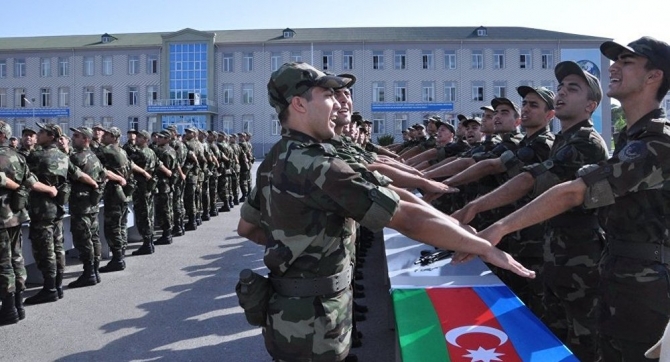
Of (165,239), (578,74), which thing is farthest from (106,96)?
(578,74)

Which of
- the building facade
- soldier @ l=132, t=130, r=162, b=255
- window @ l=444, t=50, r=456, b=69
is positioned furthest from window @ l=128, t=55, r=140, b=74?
soldier @ l=132, t=130, r=162, b=255

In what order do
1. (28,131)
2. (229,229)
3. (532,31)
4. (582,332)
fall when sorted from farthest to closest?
(532,31), (229,229), (28,131), (582,332)

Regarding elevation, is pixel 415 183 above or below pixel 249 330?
above

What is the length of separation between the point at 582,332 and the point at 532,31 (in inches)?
2021

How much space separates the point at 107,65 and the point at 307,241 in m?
52.1

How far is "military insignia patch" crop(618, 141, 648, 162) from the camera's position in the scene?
8.71 ft

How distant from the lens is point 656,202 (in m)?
2.76

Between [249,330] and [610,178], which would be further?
[249,330]

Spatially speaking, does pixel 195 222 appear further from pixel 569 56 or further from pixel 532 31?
pixel 532 31

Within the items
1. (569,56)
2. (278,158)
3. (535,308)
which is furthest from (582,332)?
(569,56)

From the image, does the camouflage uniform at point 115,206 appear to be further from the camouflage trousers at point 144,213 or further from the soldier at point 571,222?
the soldier at point 571,222

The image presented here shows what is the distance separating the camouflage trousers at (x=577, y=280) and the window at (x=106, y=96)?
50.8 metres

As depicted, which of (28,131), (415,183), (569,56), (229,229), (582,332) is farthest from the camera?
(569,56)

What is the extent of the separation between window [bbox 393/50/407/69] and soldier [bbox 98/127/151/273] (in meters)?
41.6
